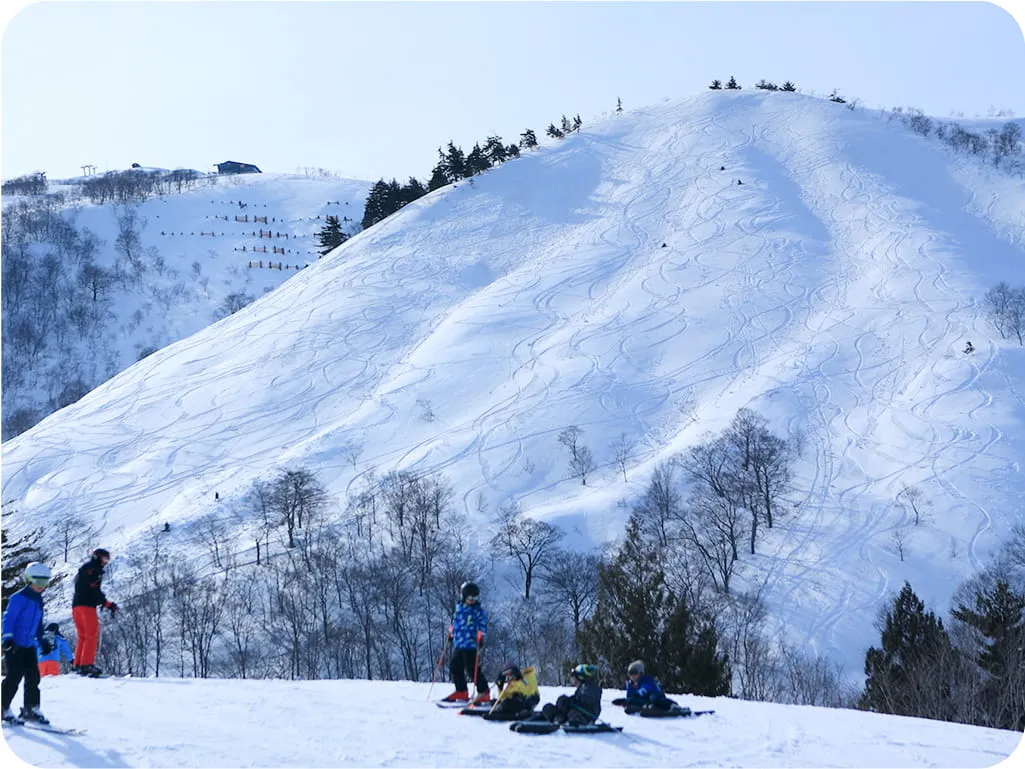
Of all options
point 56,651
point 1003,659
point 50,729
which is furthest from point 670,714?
point 1003,659

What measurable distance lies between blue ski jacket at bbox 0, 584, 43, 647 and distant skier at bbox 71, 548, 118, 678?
3171 mm

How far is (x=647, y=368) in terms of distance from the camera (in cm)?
6181

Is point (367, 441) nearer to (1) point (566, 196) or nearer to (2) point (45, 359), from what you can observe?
(1) point (566, 196)

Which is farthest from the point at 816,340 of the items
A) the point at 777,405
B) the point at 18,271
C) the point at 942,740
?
the point at 18,271

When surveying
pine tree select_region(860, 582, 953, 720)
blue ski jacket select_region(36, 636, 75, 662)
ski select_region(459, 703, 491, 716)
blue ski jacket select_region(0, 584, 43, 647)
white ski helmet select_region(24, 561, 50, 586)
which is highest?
white ski helmet select_region(24, 561, 50, 586)

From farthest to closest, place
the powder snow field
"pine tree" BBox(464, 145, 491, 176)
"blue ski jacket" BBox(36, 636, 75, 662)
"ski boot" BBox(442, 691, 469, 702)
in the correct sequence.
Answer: "pine tree" BBox(464, 145, 491, 176), "blue ski jacket" BBox(36, 636, 75, 662), "ski boot" BBox(442, 691, 469, 702), the powder snow field

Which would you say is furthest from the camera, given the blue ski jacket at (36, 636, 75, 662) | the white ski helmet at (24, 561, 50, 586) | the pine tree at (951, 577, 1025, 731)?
the pine tree at (951, 577, 1025, 731)

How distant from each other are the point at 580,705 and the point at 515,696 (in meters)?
0.84

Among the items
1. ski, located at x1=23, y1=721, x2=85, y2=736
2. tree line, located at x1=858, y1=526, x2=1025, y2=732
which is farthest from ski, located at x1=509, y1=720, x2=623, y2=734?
tree line, located at x1=858, y1=526, x2=1025, y2=732

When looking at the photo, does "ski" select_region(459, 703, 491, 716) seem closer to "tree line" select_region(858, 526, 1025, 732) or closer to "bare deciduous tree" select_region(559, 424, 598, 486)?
"tree line" select_region(858, 526, 1025, 732)

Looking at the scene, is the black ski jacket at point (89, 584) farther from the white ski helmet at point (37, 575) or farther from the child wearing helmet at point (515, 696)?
the child wearing helmet at point (515, 696)

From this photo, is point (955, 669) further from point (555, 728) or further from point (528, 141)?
point (528, 141)

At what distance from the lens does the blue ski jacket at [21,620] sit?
32.9 ft

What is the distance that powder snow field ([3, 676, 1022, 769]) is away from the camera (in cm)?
964
